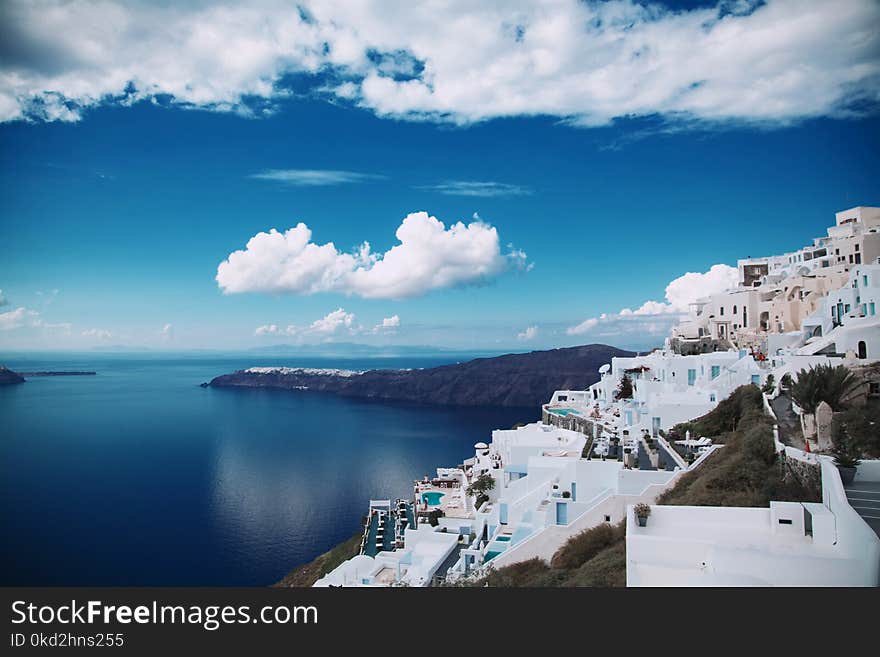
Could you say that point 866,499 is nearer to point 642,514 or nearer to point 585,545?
point 642,514

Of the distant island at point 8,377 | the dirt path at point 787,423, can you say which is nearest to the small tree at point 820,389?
the dirt path at point 787,423

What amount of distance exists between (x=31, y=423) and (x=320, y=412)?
62.8 feet

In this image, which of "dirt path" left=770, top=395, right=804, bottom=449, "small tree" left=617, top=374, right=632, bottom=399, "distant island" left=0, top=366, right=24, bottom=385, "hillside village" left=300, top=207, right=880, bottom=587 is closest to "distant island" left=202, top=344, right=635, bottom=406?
"distant island" left=0, top=366, right=24, bottom=385

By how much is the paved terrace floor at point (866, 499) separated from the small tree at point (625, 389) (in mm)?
10429

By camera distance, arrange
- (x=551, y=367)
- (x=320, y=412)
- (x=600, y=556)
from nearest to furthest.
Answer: (x=600, y=556)
(x=320, y=412)
(x=551, y=367)

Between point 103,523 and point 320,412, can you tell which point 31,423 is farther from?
point 320,412

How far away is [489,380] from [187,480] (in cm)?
3156

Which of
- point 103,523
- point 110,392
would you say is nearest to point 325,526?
point 103,523

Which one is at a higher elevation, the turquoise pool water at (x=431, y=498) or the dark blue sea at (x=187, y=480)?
the turquoise pool water at (x=431, y=498)

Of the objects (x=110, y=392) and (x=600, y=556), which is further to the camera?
(x=110, y=392)

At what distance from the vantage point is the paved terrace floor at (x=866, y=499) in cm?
386

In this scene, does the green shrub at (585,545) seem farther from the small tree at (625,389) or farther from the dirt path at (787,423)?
the small tree at (625,389)

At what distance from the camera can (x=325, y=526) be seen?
16.5 meters

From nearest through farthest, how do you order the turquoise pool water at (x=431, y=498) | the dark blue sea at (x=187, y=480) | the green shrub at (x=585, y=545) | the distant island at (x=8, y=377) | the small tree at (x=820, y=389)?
the small tree at (x=820, y=389) → the green shrub at (x=585, y=545) → the turquoise pool water at (x=431, y=498) → the dark blue sea at (x=187, y=480) → the distant island at (x=8, y=377)
